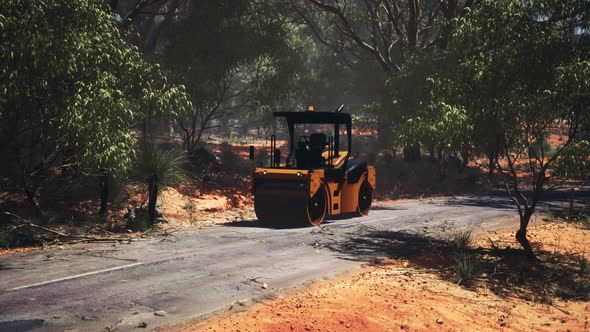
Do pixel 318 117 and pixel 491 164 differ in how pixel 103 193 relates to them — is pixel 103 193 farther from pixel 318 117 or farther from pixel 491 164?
pixel 491 164

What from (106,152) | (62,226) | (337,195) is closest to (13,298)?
(106,152)

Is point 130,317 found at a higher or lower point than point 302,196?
lower

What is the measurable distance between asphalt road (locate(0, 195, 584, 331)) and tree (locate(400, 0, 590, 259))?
319 cm

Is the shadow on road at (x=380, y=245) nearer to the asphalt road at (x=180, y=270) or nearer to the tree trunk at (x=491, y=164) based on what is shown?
the asphalt road at (x=180, y=270)

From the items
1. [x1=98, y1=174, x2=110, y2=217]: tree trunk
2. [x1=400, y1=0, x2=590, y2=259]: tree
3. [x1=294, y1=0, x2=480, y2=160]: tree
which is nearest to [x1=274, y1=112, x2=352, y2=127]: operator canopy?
[x1=400, y1=0, x2=590, y2=259]: tree

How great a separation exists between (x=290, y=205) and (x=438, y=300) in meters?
5.85

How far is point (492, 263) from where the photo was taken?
35.6ft

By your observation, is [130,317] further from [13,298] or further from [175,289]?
[13,298]

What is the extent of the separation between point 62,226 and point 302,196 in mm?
5953

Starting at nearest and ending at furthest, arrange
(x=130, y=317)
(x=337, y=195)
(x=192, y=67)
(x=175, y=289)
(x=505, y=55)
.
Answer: (x=130, y=317)
(x=175, y=289)
(x=505, y=55)
(x=337, y=195)
(x=192, y=67)

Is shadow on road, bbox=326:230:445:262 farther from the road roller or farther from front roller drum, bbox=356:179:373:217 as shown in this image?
front roller drum, bbox=356:179:373:217

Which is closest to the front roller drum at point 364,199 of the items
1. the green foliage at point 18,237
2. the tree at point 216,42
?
the green foliage at point 18,237

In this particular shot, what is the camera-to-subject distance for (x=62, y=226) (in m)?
13.2

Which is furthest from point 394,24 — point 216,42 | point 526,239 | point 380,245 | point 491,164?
point 526,239
